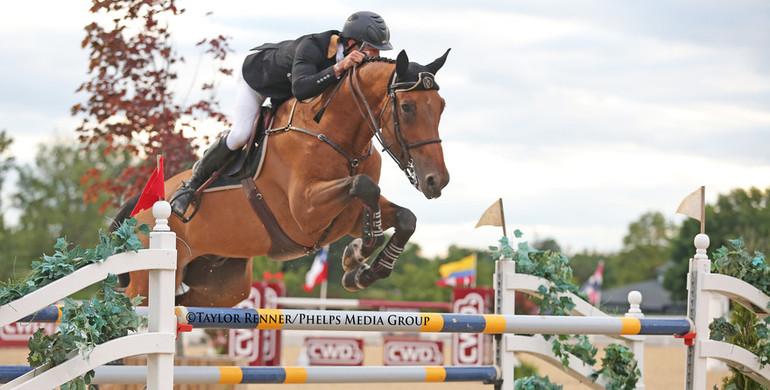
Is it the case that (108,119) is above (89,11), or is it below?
below

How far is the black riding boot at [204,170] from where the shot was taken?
479cm

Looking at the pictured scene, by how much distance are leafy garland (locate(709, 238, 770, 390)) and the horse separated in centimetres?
154

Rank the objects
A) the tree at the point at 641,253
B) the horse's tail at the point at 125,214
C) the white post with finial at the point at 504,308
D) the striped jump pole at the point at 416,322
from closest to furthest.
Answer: the striped jump pole at the point at 416,322 < the white post with finial at the point at 504,308 < the horse's tail at the point at 125,214 < the tree at the point at 641,253

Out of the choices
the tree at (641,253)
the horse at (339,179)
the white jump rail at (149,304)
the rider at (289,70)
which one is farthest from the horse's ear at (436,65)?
the tree at (641,253)

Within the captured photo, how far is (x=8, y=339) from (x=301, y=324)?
10.7m

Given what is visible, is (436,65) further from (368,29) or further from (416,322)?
(416,322)

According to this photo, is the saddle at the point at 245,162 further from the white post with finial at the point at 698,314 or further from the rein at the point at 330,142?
the white post with finial at the point at 698,314

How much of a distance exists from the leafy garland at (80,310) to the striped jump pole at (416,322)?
23 cm

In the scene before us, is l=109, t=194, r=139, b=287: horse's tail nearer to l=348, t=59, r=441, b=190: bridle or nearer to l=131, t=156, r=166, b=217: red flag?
l=131, t=156, r=166, b=217: red flag

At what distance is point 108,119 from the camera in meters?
7.05

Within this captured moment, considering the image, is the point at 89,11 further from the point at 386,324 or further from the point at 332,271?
the point at 332,271

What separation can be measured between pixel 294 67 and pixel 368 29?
0.43 meters

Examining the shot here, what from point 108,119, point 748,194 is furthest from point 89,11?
point 748,194

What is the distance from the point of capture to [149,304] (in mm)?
3002
